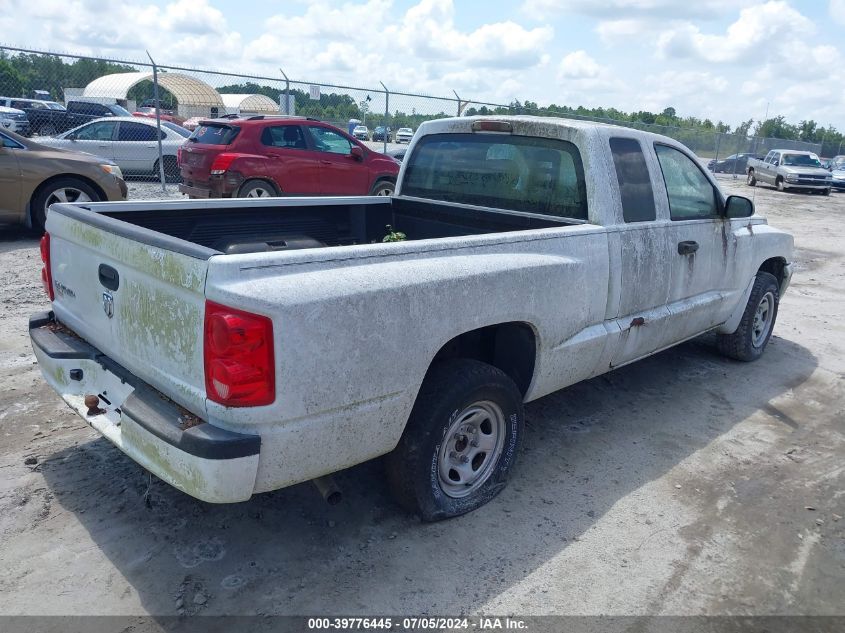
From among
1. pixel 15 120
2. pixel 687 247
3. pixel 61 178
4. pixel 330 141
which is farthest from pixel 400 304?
pixel 15 120

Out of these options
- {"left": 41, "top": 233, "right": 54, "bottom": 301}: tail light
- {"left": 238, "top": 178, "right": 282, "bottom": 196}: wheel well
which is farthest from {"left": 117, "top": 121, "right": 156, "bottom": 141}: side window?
{"left": 41, "top": 233, "right": 54, "bottom": 301}: tail light

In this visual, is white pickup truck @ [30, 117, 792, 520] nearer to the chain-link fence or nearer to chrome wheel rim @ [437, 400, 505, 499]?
chrome wheel rim @ [437, 400, 505, 499]

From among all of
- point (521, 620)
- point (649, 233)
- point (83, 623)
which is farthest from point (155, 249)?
point (649, 233)

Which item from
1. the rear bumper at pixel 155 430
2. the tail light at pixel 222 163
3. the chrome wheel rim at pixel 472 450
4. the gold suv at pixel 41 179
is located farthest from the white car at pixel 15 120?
the chrome wheel rim at pixel 472 450

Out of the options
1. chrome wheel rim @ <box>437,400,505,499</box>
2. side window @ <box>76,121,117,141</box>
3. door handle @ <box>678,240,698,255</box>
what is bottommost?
chrome wheel rim @ <box>437,400,505,499</box>

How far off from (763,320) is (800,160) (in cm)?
2446

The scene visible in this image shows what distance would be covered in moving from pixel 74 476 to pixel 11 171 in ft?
20.9

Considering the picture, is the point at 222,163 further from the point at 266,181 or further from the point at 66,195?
the point at 66,195

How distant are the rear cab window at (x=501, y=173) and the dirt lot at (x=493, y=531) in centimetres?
149

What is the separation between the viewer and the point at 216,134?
11047 millimetres

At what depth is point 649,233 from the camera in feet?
13.6

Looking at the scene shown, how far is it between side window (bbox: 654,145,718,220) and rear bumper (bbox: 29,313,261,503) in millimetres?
3304

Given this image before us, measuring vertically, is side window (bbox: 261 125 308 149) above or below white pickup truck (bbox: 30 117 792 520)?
above

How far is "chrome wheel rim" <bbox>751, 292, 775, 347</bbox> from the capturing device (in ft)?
19.3
